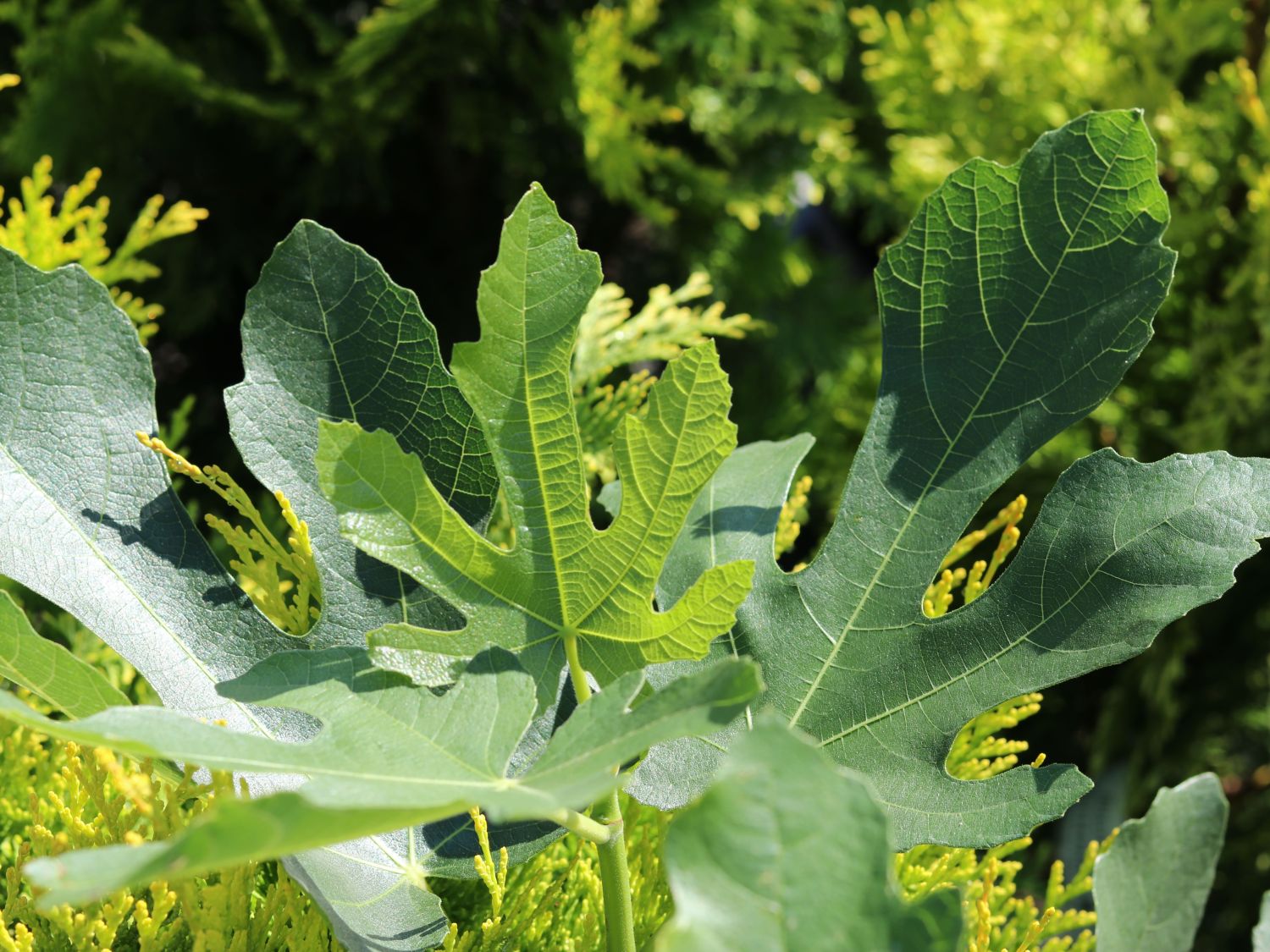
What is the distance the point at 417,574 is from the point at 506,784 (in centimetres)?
15

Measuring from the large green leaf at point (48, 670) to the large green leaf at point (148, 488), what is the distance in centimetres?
7

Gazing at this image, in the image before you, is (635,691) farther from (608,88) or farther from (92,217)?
(608,88)

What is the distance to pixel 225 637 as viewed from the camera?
0.70m

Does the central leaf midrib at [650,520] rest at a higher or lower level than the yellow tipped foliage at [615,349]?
higher

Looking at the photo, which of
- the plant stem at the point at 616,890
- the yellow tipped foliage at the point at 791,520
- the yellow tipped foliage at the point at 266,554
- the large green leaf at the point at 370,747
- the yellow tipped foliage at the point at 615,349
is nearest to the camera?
the large green leaf at the point at 370,747

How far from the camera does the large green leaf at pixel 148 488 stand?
675mm

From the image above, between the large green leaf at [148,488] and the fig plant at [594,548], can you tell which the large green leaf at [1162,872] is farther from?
the large green leaf at [148,488]

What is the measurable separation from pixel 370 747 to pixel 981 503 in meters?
0.39

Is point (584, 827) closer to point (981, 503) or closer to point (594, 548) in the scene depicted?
point (594, 548)

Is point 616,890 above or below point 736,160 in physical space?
above

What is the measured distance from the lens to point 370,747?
0.54 m

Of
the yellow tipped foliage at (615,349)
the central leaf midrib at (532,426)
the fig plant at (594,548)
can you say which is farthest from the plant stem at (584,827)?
the yellow tipped foliage at (615,349)

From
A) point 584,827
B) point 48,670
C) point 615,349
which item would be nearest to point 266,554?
point 48,670

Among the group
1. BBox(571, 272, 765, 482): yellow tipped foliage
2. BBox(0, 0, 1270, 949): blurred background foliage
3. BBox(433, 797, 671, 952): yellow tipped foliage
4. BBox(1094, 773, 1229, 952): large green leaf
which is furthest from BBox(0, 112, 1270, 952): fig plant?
BBox(0, 0, 1270, 949): blurred background foliage
